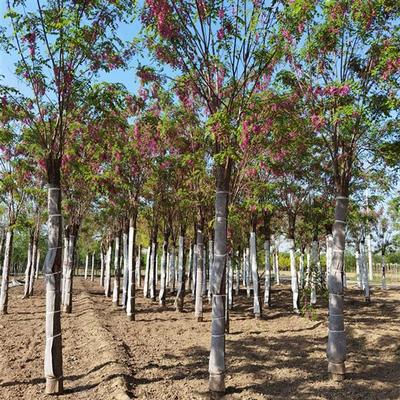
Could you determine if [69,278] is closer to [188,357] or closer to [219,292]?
[188,357]

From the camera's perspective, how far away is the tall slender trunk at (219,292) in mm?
7969

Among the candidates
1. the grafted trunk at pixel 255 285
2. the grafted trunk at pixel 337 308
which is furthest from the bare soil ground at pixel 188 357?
the grafted trunk at pixel 255 285

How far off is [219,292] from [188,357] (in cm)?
378

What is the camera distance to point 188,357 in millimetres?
11117

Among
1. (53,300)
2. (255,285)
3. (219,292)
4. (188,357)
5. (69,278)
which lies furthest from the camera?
(69,278)

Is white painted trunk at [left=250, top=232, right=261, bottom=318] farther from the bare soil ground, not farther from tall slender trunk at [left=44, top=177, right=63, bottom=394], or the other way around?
tall slender trunk at [left=44, top=177, right=63, bottom=394]

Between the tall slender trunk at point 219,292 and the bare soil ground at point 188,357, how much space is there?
469 millimetres

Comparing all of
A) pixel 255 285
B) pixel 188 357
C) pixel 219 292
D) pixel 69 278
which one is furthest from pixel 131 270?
pixel 219 292

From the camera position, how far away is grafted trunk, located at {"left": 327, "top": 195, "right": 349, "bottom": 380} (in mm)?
9070

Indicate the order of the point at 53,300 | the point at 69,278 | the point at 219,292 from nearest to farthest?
the point at 53,300
the point at 219,292
the point at 69,278

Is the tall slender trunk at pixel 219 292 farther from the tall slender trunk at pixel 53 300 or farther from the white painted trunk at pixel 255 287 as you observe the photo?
the white painted trunk at pixel 255 287

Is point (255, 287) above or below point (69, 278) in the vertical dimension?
below

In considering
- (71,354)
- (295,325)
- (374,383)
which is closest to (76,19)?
(71,354)

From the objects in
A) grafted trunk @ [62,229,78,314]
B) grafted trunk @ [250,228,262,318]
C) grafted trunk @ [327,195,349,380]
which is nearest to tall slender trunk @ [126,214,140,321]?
grafted trunk @ [62,229,78,314]
